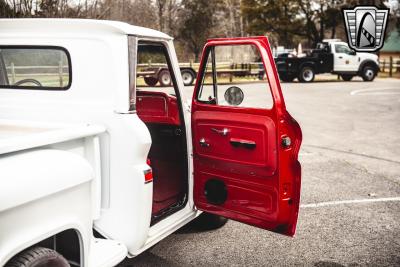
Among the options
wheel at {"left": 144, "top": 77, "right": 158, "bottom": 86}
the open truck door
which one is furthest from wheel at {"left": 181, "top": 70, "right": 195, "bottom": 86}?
the open truck door

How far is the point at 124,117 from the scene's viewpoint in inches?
123

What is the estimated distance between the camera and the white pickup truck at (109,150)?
8.24 ft

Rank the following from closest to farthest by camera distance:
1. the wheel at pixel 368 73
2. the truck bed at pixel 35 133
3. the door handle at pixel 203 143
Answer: the truck bed at pixel 35 133 → the door handle at pixel 203 143 → the wheel at pixel 368 73

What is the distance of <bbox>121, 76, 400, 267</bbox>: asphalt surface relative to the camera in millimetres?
4133

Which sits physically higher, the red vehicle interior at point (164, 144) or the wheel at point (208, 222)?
the red vehicle interior at point (164, 144)

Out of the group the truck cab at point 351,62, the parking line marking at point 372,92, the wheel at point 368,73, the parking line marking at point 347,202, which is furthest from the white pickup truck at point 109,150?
the wheel at point 368,73

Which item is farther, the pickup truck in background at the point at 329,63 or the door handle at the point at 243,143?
the pickup truck in background at the point at 329,63

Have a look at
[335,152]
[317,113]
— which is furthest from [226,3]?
[335,152]

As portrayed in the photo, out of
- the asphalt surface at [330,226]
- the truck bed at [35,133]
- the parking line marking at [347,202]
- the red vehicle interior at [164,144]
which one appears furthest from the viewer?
the parking line marking at [347,202]

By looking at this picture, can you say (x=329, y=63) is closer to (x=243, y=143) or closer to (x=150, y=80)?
(x=150, y=80)

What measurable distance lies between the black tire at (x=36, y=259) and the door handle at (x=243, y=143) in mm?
1650

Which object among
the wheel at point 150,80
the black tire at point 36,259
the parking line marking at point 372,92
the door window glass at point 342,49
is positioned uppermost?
the door window glass at point 342,49

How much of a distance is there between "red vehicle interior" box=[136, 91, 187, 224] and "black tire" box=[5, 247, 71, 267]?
1.60 meters

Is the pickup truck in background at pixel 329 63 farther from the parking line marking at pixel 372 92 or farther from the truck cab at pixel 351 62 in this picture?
the parking line marking at pixel 372 92
